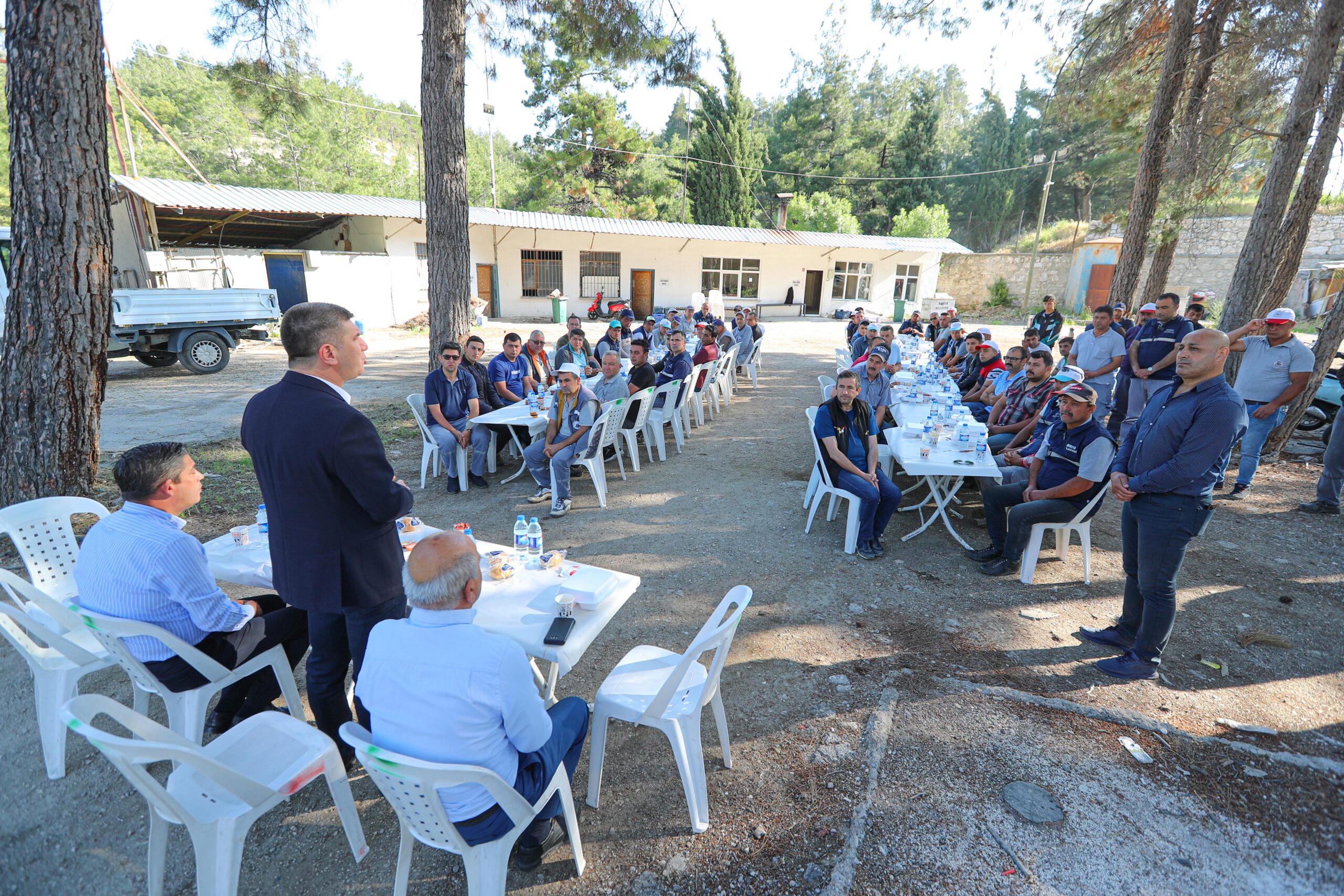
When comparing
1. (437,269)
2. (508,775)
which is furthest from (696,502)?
(437,269)

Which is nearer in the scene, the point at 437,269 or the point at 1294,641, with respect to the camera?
the point at 1294,641

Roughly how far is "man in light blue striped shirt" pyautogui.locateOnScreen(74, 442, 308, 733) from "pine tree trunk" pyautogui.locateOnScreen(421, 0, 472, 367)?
570cm

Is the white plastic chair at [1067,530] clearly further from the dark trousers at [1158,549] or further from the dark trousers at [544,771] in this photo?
the dark trousers at [544,771]

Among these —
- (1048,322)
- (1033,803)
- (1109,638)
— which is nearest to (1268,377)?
(1109,638)

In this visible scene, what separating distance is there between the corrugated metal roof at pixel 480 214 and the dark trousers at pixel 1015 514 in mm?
8235

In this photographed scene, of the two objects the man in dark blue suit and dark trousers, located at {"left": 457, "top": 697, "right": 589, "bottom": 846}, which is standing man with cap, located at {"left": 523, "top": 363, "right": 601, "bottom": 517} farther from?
dark trousers, located at {"left": 457, "top": 697, "right": 589, "bottom": 846}

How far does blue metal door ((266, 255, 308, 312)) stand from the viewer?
16.3 meters

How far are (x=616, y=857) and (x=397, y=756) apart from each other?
1146 mm

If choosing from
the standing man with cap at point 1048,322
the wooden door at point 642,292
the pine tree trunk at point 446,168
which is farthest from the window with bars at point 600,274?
the standing man with cap at point 1048,322

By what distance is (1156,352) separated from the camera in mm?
6340

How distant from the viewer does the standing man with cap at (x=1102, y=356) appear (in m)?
6.97

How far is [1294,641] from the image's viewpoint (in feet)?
11.8

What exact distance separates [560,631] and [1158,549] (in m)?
3.03

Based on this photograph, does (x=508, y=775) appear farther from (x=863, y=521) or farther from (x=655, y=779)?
(x=863, y=521)
